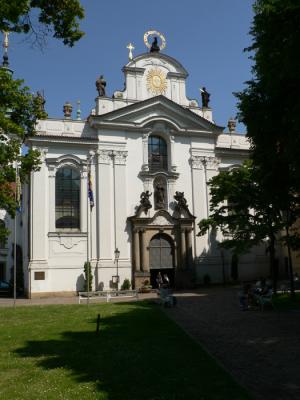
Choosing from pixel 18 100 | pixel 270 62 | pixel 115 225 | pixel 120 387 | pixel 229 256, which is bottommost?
pixel 120 387

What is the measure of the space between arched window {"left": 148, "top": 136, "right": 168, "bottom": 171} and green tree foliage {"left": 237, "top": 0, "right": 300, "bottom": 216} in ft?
66.8

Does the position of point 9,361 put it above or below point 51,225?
below

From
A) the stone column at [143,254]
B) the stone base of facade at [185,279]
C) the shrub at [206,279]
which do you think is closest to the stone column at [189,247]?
the stone base of facade at [185,279]

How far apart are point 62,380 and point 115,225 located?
26.4 m

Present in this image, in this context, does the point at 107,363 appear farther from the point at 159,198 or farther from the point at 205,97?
the point at 205,97

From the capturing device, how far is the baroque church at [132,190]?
113ft

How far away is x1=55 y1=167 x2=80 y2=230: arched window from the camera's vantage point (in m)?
35.0

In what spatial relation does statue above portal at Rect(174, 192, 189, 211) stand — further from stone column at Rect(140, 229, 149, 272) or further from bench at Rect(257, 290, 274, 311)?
bench at Rect(257, 290, 274, 311)

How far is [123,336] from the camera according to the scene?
14.3m

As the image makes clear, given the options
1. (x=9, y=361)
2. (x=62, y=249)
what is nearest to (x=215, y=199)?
(x=62, y=249)

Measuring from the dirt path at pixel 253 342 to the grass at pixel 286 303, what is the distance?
1.28 meters

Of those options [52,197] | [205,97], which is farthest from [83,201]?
[205,97]

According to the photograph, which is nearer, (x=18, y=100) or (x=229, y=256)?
(x=18, y=100)

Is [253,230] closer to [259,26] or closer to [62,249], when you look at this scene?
[62,249]
